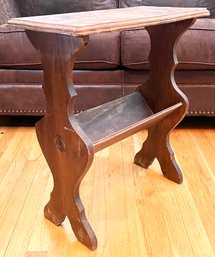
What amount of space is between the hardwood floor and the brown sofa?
8.6 inches

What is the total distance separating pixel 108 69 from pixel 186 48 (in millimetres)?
365

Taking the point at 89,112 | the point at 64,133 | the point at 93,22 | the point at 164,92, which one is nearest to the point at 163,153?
the point at 164,92

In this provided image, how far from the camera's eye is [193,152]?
1.56 metres

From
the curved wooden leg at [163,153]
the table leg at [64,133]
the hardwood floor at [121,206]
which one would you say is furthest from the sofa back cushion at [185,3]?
the table leg at [64,133]

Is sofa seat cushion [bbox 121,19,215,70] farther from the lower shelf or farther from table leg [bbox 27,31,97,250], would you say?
table leg [bbox 27,31,97,250]

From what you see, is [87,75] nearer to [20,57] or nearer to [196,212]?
[20,57]

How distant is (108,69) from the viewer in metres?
1.67

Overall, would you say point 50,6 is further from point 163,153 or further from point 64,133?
point 64,133

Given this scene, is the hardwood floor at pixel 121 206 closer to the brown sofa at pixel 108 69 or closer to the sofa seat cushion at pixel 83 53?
the brown sofa at pixel 108 69

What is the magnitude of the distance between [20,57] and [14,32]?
12cm

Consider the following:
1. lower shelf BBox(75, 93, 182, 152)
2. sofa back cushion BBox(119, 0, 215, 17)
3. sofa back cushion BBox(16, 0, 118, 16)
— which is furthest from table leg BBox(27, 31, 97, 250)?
sofa back cushion BBox(119, 0, 215, 17)

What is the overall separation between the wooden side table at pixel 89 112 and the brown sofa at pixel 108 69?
345 millimetres

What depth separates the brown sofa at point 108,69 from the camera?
5.17 ft

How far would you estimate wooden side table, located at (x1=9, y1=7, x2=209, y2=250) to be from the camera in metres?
0.84
